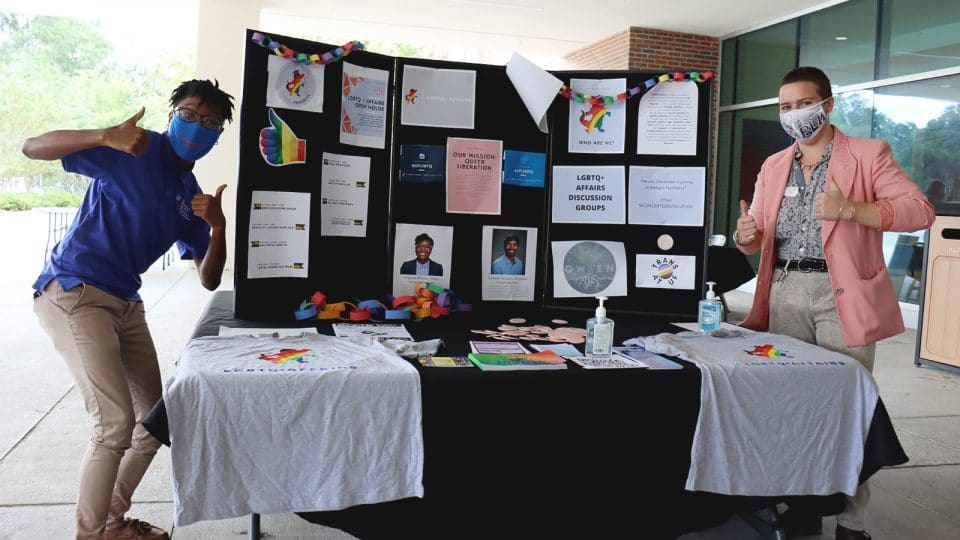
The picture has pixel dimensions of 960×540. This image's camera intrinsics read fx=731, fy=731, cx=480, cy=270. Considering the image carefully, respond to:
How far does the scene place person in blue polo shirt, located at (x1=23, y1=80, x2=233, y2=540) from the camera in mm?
1986

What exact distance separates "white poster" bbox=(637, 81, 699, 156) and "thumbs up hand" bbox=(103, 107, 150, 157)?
176 centimetres

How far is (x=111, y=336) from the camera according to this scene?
2049mm

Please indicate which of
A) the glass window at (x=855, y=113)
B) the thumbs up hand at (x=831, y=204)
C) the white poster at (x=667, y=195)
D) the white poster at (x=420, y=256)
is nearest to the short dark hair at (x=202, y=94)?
the white poster at (x=420, y=256)

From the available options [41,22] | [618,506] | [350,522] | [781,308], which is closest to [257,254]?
[350,522]

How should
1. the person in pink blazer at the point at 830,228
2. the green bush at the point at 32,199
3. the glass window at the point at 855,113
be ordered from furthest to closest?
the green bush at the point at 32,199 < the glass window at the point at 855,113 < the person in pink blazer at the point at 830,228

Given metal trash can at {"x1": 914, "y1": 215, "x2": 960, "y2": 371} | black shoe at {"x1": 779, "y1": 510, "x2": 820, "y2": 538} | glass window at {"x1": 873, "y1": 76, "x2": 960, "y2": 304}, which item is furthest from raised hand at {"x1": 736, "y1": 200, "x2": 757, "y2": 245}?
glass window at {"x1": 873, "y1": 76, "x2": 960, "y2": 304}

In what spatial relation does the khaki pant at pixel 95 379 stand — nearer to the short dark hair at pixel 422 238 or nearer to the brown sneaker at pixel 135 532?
the brown sneaker at pixel 135 532

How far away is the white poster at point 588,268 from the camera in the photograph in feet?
9.39

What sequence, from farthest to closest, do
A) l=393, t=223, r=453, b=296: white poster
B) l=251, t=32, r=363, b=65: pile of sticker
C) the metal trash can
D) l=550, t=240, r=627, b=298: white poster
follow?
the metal trash can → l=550, t=240, r=627, b=298: white poster → l=393, t=223, r=453, b=296: white poster → l=251, t=32, r=363, b=65: pile of sticker

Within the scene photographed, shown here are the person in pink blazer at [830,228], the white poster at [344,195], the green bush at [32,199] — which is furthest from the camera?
the green bush at [32,199]

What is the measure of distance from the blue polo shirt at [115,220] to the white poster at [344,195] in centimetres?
59

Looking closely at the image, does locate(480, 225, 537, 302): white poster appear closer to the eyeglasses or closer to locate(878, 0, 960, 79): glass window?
the eyeglasses

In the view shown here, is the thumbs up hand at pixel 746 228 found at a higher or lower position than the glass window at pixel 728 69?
lower

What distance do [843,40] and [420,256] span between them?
26.1ft
